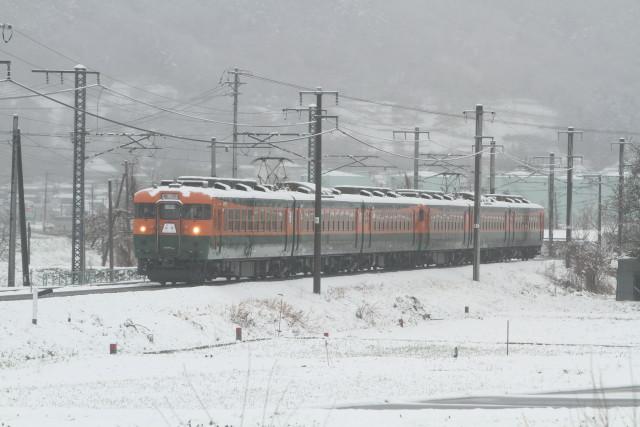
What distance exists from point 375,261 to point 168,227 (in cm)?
1965

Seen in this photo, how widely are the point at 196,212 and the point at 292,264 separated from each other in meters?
9.34

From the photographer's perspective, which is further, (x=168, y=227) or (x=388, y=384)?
(x=168, y=227)

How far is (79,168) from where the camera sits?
161ft

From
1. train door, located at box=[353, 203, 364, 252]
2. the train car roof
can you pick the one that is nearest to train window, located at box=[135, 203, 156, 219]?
the train car roof

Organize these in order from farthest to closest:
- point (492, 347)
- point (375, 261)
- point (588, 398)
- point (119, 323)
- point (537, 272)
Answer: point (537, 272) → point (375, 261) → point (492, 347) → point (119, 323) → point (588, 398)

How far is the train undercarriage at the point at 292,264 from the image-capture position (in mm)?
42781

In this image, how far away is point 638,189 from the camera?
66.9 m

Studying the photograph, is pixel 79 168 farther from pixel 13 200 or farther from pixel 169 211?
pixel 169 211

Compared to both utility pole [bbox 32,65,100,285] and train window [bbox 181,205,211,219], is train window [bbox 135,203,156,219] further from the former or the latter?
utility pole [bbox 32,65,100,285]

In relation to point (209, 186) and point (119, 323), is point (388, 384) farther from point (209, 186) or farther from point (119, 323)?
point (209, 186)

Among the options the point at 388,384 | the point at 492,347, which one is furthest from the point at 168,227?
the point at 388,384

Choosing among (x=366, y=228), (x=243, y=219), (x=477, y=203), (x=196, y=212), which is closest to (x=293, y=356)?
(x=196, y=212)

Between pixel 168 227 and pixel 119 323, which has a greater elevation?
pixel 168 227

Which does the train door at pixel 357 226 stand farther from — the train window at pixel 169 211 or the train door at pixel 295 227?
the train window at pixel 169 211
